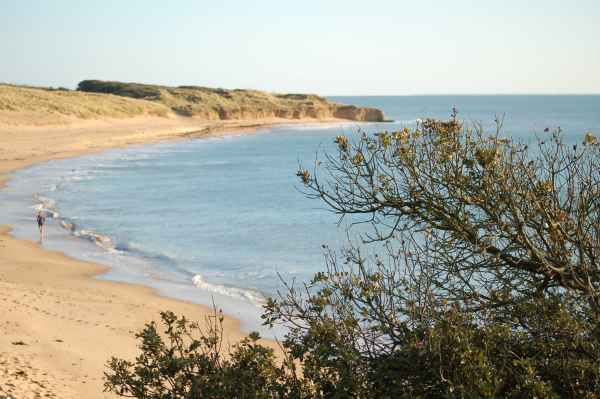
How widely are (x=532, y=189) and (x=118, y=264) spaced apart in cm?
1790

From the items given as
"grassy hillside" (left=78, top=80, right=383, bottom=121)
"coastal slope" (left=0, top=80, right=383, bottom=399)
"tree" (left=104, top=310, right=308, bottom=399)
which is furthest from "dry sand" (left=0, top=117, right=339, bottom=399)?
"grassy hillside" (left=78, top=80, right=383, bottom=121)

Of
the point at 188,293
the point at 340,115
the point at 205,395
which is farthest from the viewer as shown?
the point at 340,115

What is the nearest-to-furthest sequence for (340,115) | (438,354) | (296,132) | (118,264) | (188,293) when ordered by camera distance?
1. (438,354)
2. (188,293)
3. (118,264)
4. (296,132)
5. (340,115)

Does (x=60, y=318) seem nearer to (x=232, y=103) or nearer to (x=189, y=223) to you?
(x=189, y=223)

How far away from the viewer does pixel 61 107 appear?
7912cm

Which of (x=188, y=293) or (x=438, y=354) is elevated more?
(x=438, y=354)

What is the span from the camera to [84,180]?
43.4 m

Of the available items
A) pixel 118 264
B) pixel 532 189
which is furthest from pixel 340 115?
pixel 532 189

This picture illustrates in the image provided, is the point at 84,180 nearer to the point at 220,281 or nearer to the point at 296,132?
the point at 220,281

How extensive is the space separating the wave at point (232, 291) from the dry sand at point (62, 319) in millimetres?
Answer: 1580

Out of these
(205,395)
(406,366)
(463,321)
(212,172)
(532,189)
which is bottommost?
(212,172)

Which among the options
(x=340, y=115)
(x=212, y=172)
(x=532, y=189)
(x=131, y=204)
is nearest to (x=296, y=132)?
(x=340, y=115)

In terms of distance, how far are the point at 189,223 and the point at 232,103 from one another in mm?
92738

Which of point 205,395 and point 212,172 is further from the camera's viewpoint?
point 212,172
